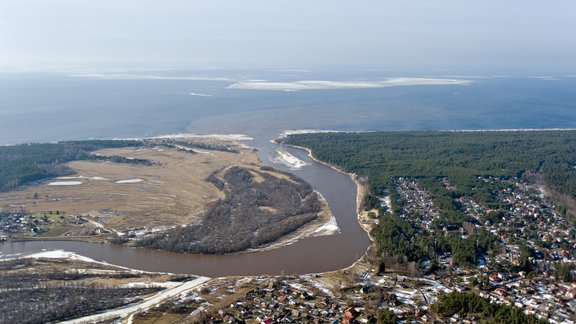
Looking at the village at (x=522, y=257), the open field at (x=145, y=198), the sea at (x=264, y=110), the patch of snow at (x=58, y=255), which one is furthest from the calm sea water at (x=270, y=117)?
the village at (x=522, y=257)

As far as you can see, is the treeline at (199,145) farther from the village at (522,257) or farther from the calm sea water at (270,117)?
the village at (522,257)

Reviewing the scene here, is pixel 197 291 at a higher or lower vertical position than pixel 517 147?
lower

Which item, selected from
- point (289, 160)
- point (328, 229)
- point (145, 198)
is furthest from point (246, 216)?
point (289, 160)

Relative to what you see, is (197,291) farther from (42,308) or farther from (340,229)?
(340,229)

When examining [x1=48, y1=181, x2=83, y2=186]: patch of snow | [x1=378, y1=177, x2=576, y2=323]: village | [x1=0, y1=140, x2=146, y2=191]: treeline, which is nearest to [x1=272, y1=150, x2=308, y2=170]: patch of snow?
[x1=378, y1=177, x2=576, y2=323]: village

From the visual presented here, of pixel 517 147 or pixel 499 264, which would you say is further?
pixel 517 147

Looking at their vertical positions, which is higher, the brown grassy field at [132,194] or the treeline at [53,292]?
the brown grassy field at [132,194]

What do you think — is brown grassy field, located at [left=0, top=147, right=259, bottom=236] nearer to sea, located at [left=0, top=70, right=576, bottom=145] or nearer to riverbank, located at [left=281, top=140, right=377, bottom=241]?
riverbank, located at [left=281, top=140, right=377, bottom=241]

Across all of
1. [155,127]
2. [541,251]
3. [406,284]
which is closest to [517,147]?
[541,251]
